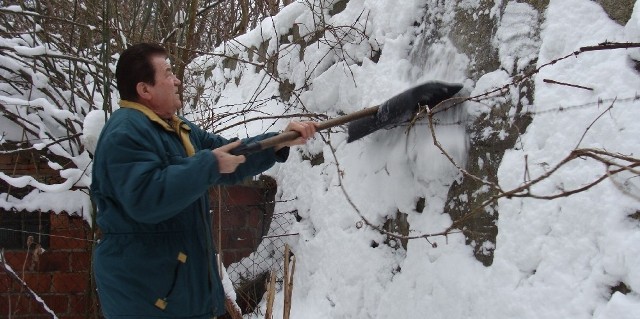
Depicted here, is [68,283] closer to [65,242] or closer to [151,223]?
[65,242]

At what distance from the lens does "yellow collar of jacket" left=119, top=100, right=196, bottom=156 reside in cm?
179

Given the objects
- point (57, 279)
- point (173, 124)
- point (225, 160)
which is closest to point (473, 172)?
point (225, 160)

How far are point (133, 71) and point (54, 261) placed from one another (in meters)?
2.13

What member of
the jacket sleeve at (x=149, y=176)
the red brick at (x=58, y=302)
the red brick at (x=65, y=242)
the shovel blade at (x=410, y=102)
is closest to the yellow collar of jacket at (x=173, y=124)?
the jacket sleeve at (x=149, y=176)

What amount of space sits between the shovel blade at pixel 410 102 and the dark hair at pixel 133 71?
3.18 feet

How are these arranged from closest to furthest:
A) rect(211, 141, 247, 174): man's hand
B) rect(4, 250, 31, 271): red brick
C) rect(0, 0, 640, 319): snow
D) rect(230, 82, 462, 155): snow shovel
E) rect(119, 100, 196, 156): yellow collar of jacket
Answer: rect(0, 0, 640, 319): snow → rect(211, 141, 247, 174): man's hand → rect(119, 100, 196, 156): yellow collar of jacket → rect(230, 82, 462, 155): snow shovel → rect(4, 250, 31, 271): red brick

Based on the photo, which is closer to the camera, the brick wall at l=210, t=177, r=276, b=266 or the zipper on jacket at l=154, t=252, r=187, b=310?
the zipper on jacket at l=154, t=252, r=187, b=310

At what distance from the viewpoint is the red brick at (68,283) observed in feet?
11.2

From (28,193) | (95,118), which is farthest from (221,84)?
(95,118)

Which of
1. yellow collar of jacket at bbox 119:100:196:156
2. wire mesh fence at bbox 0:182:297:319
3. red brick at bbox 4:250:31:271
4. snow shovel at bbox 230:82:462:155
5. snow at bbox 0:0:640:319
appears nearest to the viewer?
snow at bbox 0:0:640:319

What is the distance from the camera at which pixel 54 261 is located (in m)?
3.44

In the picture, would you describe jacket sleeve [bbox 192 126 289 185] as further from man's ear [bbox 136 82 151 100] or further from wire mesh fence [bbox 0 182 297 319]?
wire mesh fence [bbox 0 182 297 319]

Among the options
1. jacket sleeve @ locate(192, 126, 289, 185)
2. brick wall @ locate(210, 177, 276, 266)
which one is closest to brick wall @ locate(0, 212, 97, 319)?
brick wall @ locate(210, 177, 276, 266)

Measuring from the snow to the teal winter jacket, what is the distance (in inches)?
33.7
